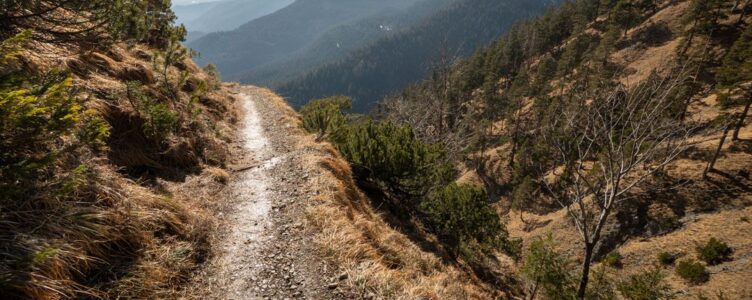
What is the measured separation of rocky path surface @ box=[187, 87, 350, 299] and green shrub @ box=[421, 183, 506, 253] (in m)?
9.47

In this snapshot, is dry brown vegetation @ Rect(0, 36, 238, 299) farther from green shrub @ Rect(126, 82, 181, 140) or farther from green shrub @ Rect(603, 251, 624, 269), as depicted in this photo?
green shrub @ Rect(603, 251, 624, 269)

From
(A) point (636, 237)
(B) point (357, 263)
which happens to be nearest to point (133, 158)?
(B) point (357, 263)

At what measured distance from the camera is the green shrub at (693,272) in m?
27.9

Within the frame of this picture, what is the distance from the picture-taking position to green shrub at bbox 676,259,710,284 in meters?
27.9

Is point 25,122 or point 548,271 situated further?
point 548,271

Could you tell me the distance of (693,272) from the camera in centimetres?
2800

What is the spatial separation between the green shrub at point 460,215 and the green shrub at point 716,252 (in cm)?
2268

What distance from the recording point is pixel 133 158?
769 cm

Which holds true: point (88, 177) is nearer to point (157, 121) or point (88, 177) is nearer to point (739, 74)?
point (157, 121)

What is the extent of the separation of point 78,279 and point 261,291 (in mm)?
2288

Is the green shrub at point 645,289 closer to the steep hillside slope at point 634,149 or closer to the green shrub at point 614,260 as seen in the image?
the steep hillside slope at point 634,149

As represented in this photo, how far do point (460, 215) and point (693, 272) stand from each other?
24.6 metres

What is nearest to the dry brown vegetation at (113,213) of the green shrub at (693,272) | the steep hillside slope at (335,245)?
the steep hillside slope at (335,245)

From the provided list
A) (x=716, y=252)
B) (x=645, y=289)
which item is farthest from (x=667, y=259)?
(x=645, y=289)
